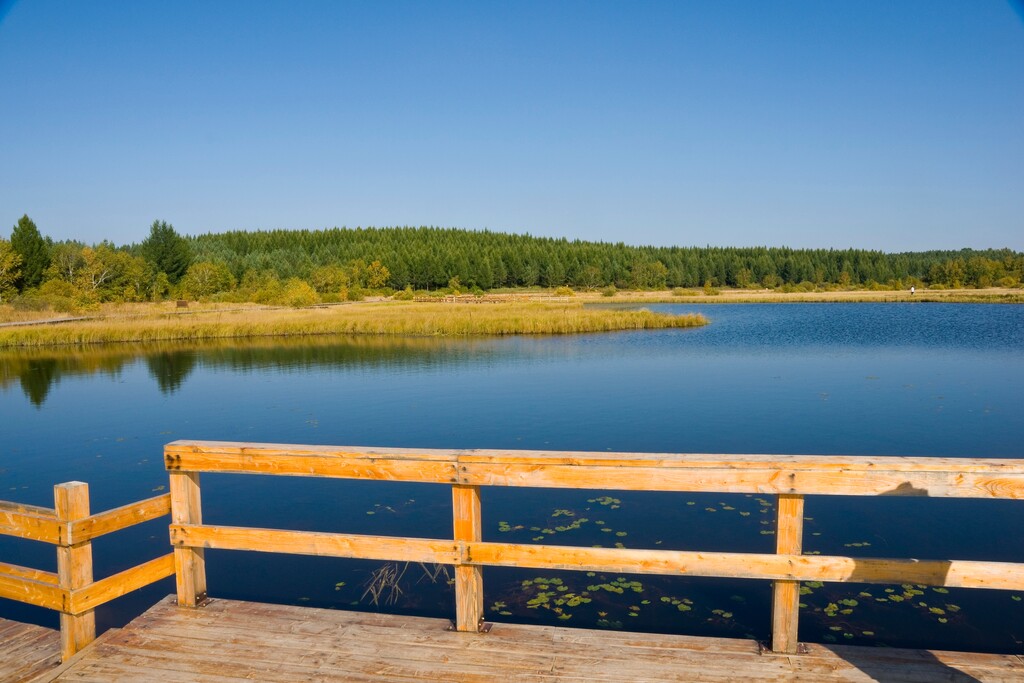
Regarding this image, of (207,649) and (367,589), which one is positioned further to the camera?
(367,589)

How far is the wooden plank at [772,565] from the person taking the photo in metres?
4.30

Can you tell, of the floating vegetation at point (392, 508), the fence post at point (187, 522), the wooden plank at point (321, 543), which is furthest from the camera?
the floating vegetation at point (392, 508)

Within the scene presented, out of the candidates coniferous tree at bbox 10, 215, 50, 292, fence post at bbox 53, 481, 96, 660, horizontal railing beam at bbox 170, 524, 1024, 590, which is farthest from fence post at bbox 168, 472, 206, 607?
coniferous tree at bbox 10, 215, 50, 292

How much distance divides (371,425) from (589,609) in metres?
11.5

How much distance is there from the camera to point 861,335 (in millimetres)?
41938

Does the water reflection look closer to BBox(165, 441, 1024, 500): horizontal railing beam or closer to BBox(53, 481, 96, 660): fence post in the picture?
BBox(53, 481, 96, 660): fence post

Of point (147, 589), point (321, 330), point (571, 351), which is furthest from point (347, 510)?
point (321, 330)

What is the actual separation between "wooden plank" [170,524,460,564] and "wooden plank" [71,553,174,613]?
0.24m

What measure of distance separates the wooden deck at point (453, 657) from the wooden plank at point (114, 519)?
763 mm

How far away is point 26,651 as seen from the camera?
5.02 m

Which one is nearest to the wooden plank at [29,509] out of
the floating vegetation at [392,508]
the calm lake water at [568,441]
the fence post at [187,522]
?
the fence post at [187,522]

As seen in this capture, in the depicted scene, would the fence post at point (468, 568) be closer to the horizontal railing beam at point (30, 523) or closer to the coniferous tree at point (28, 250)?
the horizontal railing beam at point (30, 523)

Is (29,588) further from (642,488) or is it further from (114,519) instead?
(642,488)

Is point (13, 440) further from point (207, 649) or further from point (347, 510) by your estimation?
point (207, 649)
